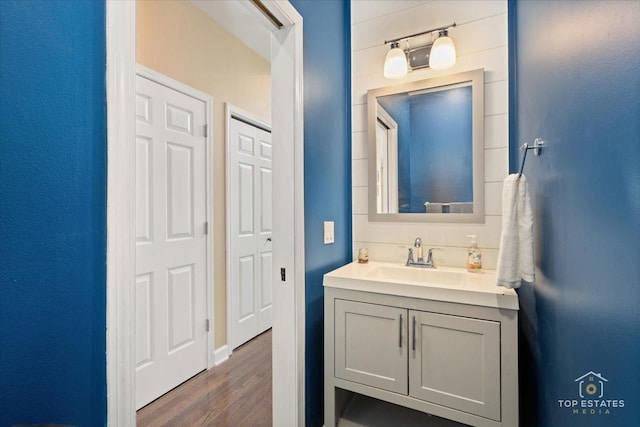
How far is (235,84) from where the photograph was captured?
2623 millimetres

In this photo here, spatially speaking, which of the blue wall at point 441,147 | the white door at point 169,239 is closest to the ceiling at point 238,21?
the white door at point 169,239

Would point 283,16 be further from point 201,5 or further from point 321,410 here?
point 321,410

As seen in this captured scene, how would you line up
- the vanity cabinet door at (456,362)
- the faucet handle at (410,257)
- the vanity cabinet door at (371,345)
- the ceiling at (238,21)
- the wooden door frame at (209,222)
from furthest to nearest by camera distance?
the wooden door frame at (209,222) < the ceiling at (238,21) < the faucet handle at (410,257) < the vanity cabinet door at (371,345) < the vanity cabinet door at (456,362)

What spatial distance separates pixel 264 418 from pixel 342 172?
153 centimetres

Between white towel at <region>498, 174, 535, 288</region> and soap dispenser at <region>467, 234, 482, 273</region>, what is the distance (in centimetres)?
49

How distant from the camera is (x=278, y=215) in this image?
147cm

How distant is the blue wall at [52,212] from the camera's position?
21.0 inches

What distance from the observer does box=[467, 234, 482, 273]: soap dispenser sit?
5.42 ft

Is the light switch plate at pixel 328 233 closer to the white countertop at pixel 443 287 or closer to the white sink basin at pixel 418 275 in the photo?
the white countertop at pixel 443 287

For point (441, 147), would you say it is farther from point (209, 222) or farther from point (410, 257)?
point (209, 222)

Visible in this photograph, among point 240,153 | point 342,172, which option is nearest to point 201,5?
point 240,153

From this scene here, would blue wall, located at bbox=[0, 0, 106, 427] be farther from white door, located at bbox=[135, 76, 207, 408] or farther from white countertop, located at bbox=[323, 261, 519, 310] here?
white door, located at bbox=[135, 76, 207, 408]

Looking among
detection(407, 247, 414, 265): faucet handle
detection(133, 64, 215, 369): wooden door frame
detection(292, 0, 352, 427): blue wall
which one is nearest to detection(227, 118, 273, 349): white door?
detection(133, 64, 215, 369): wooden door frame

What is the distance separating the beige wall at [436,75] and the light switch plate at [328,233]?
31cm
